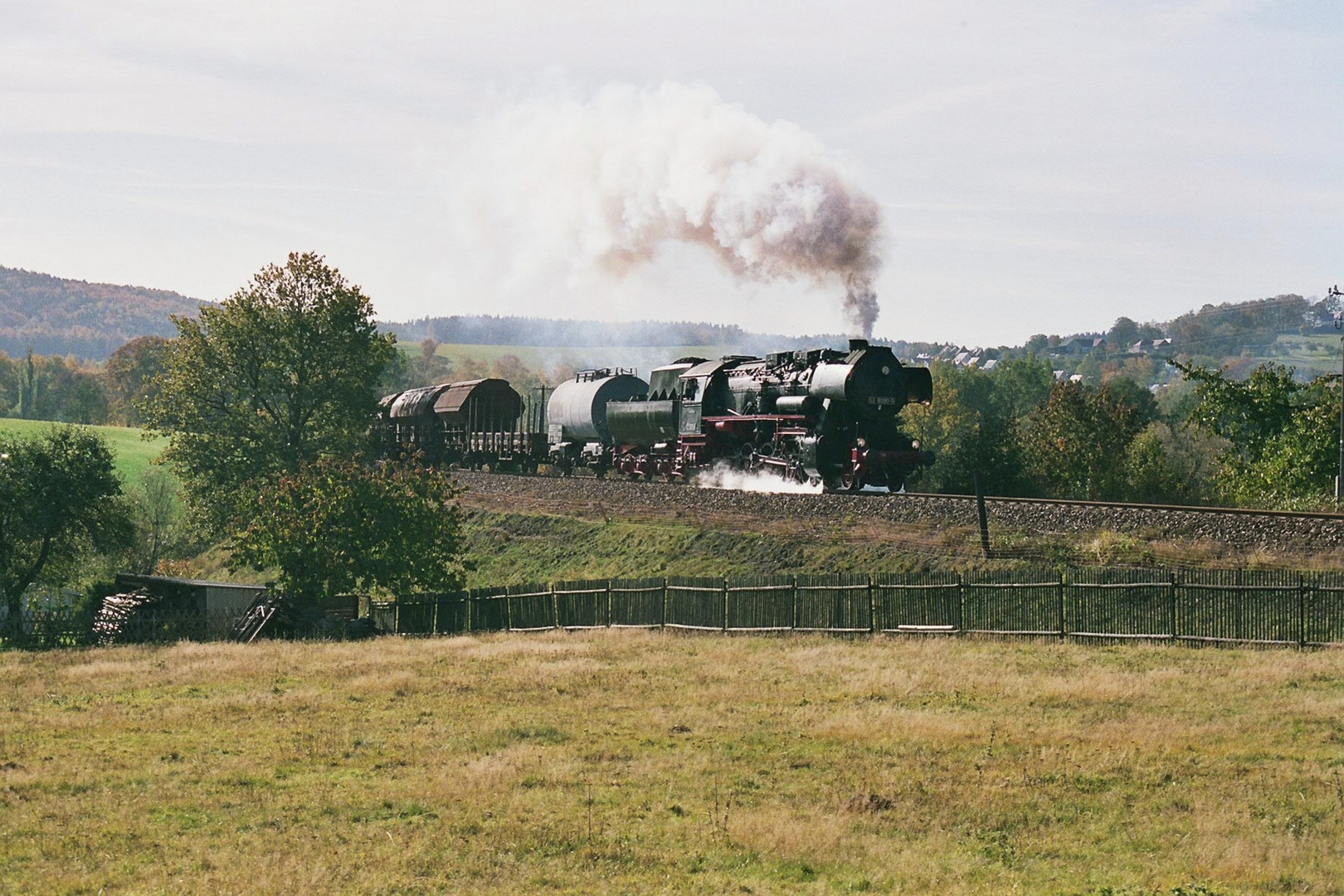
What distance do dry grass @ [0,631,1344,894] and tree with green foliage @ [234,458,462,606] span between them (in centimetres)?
1569

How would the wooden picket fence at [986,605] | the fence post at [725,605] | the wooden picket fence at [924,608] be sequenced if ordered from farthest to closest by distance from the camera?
the fence post at [725,605] < the wooden picket fence at [924,608] < the wooden picket fence at [986,605]

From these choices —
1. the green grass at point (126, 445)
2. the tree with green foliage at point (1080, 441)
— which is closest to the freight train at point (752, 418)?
the tree with green foliage at point (1080, 441)

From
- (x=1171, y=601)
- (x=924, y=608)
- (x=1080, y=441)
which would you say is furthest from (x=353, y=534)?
(x=1080, y=441)

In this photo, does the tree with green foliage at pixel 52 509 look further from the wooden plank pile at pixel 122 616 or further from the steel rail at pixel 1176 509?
the steel rail at pixel 1176 509

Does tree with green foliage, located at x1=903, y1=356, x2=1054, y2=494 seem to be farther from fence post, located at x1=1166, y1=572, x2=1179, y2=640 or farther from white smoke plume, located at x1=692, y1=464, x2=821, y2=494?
fence post, located at x1=1166, y1=572, x2=1179, y2=640

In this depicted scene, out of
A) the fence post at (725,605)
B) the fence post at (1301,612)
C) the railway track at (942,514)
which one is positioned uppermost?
the railway track at (942,514)

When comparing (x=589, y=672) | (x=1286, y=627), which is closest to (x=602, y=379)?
(x=589, y=672)

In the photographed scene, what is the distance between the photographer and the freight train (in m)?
40.3

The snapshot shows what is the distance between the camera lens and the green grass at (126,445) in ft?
376

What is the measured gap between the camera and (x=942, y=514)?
118ft

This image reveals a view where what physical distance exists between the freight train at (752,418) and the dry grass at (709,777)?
12107 mm

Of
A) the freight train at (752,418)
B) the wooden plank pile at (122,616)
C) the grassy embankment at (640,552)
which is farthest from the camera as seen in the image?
the freight train at (752,418)

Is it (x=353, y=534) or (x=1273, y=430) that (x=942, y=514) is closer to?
(x=353, y=534)

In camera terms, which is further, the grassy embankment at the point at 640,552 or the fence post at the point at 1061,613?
the grassy embankment at the point at 640,552
